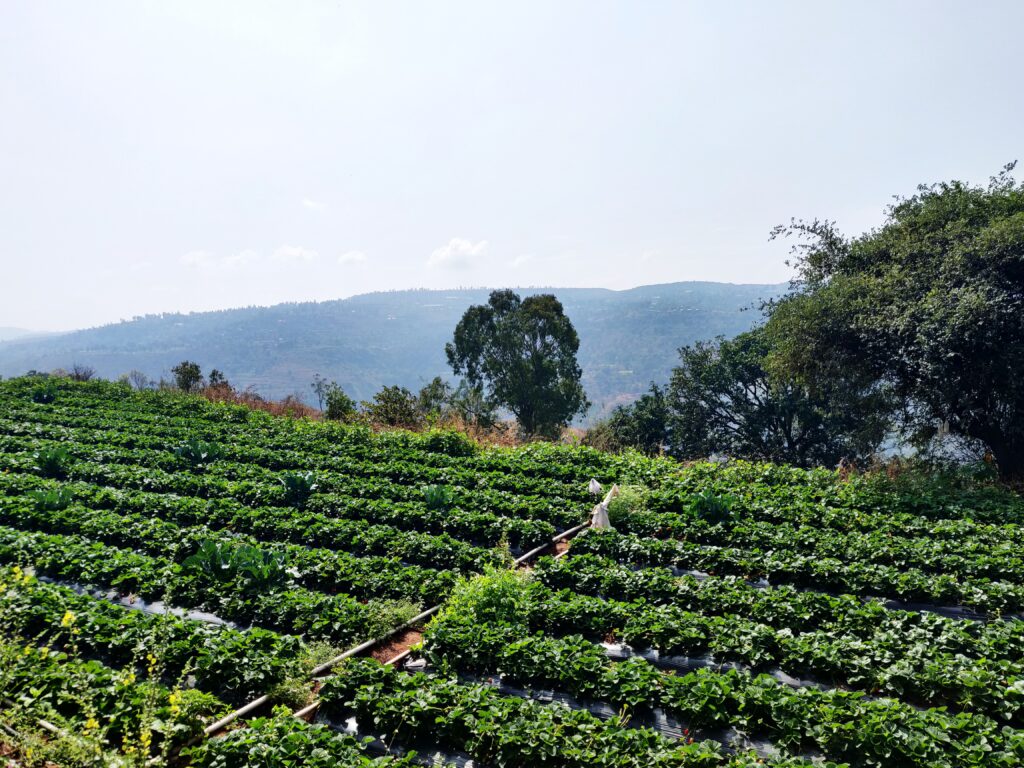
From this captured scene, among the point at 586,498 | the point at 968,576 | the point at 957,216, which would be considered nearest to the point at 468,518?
the point at 586,498

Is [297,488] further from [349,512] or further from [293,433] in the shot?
[293,433]

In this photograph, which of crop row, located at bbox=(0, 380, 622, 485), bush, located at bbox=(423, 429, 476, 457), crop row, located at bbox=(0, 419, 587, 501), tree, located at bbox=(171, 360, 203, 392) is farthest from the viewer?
tree, located at bbox=(171, 360, 203, 392)

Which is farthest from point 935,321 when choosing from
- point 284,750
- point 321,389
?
point 321,389

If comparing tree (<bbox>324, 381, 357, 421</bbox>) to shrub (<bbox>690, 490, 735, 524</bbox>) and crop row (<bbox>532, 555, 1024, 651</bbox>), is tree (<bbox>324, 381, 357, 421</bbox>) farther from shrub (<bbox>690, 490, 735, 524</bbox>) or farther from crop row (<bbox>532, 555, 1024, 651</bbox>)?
crop row (<bbox>532, 555, 1024, 651</bbox>)

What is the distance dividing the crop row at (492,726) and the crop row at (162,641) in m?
0.89

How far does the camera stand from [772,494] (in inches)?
491

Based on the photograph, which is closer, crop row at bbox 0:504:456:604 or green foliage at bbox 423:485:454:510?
crop row at bbox 0:504:456:604

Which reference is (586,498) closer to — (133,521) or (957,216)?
(133,521)

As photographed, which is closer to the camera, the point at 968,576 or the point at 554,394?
the point at 968,576

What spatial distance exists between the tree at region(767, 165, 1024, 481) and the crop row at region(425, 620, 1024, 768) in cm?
1006

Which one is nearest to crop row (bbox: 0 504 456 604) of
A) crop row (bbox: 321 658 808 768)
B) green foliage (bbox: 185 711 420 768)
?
crop row (bbox: 321 658 808 768)

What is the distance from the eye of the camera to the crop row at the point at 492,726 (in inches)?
195

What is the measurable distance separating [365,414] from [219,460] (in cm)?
907

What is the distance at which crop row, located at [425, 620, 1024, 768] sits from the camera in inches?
192
